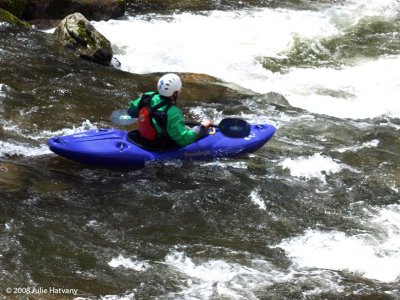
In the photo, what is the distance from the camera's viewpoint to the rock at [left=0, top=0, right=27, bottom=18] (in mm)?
10047

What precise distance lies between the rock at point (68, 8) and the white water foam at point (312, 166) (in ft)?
20.4

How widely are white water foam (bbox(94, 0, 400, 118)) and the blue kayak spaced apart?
2.68m

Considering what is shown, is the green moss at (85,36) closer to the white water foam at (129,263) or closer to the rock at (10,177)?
the rock at (10,177)

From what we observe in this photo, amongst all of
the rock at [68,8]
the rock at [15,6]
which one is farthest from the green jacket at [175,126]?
the rock at [68,8]

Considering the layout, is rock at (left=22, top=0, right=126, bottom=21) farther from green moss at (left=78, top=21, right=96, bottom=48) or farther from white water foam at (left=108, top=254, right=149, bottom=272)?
white water foam at (left=108, top=254, right=149, bottom=272)

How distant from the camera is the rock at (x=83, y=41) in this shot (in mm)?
8820

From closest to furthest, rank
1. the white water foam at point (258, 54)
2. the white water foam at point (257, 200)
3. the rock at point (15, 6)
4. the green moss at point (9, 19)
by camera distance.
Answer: the white water foam at point (257, 200) < the white water foam at point (258, 54) < the green moss at point (9, 19) < the rock at point (15, 6)

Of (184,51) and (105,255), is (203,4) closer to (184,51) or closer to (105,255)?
(184,51)

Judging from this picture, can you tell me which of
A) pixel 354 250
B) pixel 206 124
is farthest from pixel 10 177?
pixel 354 250

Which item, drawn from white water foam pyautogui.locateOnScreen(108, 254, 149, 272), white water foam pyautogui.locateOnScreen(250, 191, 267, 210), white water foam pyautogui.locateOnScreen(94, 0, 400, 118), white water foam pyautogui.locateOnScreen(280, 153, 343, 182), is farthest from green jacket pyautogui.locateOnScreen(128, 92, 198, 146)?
white water foam pyautogui.locateOnScreen(94, 0, 400, 118)

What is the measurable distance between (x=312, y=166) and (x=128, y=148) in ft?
7.04

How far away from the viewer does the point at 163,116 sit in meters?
5.63

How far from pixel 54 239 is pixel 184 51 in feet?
21.8

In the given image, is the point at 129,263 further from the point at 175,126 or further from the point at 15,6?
the point at 15,6
